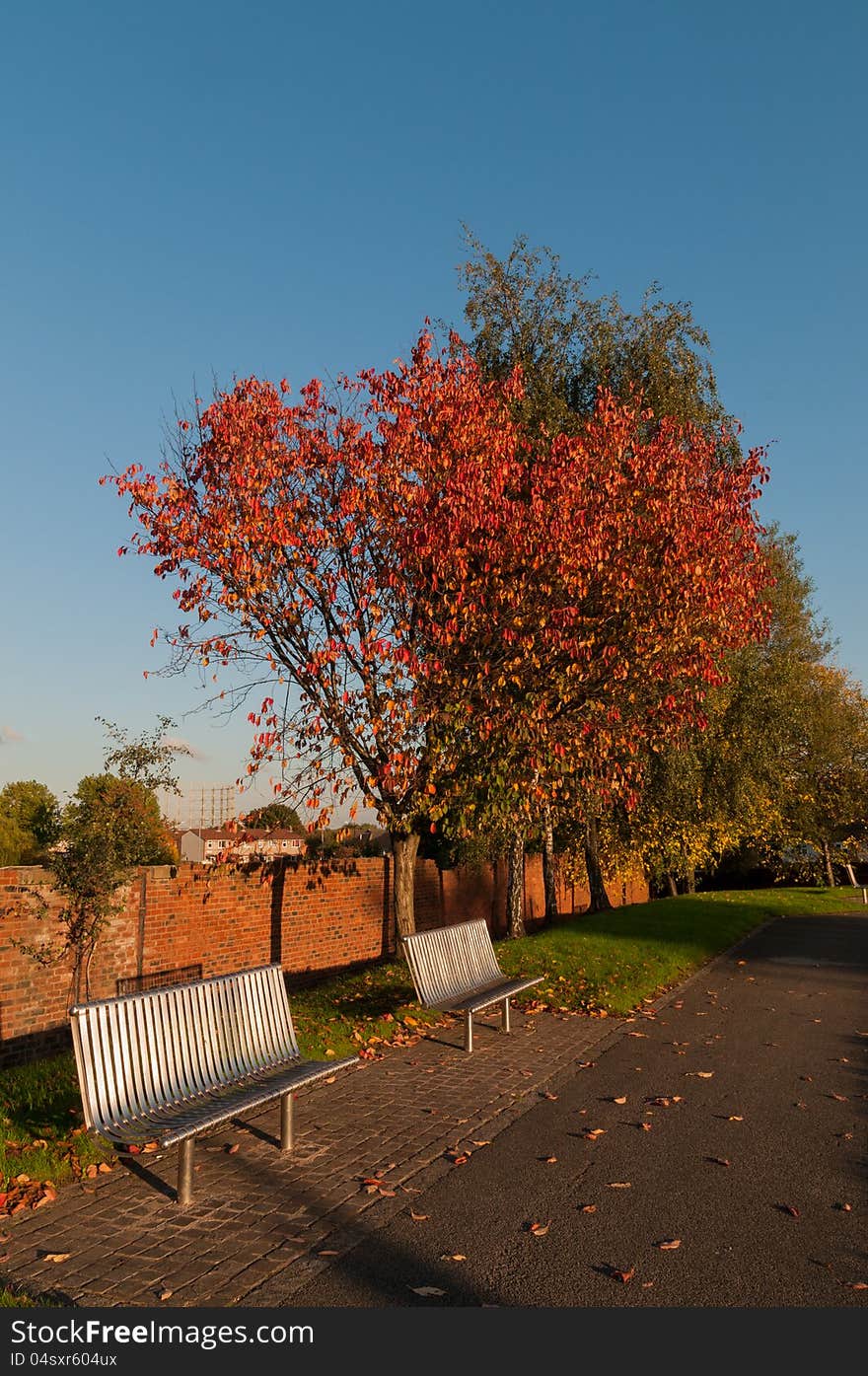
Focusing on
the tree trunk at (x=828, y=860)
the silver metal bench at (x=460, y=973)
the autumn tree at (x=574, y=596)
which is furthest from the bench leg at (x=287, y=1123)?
the tree trunk at (x=828, y=860)

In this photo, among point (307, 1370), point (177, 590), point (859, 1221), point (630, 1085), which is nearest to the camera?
point (307, 1370)

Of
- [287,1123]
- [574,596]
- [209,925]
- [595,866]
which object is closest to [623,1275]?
[287,1123]

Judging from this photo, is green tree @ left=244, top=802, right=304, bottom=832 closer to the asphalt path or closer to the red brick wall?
the red brick wall

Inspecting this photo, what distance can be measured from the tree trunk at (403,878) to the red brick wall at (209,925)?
6.24ft

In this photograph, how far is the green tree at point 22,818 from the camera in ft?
145

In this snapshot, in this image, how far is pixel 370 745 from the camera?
12102 millimetres

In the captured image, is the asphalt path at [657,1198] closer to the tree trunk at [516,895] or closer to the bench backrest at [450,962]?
the bench backrest at [450,962]

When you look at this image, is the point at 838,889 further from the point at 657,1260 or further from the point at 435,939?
the point at 657,1260

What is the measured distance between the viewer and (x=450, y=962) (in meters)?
9.94

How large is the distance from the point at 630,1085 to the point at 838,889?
32712 mm

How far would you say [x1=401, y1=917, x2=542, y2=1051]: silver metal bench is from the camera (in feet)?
29.9

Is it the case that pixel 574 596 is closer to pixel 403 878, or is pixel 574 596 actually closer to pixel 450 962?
pixel 403 878

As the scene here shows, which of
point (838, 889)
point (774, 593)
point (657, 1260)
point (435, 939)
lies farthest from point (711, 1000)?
point (838, 889)

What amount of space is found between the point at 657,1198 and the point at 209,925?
848cm
